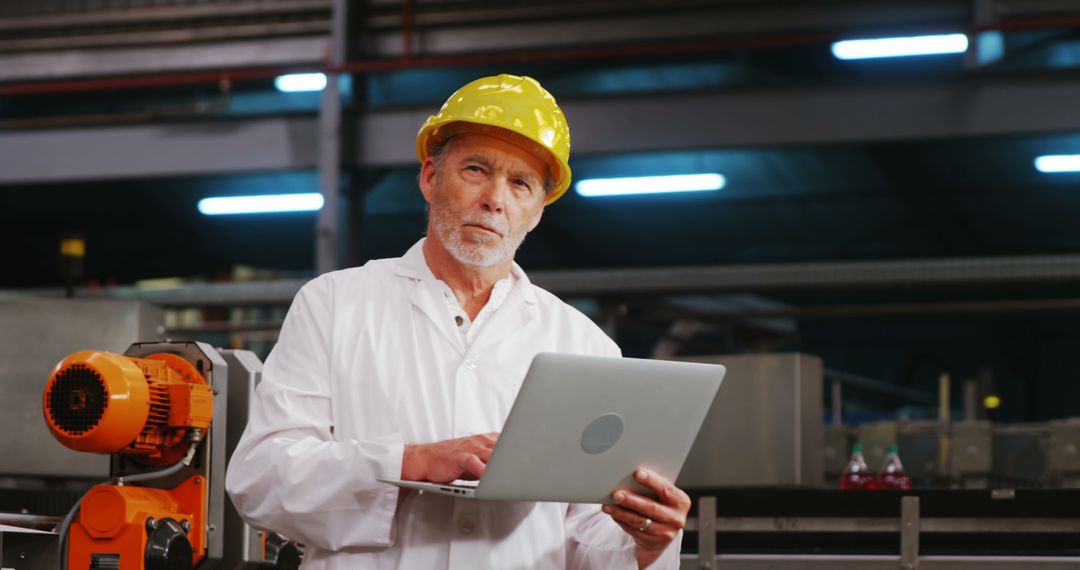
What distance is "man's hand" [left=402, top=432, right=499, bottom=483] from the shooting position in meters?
1.57

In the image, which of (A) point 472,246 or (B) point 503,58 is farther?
(B) point 503,58

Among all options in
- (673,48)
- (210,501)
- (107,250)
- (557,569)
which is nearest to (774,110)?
(673,48)

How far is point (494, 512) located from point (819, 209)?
26.9ft

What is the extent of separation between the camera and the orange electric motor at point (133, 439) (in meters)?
2.33

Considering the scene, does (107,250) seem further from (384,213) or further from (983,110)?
(983,110)

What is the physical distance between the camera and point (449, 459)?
1602 mm

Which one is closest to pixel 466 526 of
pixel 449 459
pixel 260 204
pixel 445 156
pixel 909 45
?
pixel 449 459

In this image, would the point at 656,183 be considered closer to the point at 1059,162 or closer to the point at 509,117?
the point at 1059,162

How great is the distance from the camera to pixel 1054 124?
5.38 metres

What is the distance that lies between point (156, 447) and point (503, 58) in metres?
3.68

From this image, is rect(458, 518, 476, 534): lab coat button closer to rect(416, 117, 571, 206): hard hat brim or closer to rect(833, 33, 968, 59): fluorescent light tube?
rect(416, 117, 571, 206): hard hat brim

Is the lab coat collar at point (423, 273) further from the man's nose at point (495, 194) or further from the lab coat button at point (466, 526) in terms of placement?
the lab coat button at point (466, 526)

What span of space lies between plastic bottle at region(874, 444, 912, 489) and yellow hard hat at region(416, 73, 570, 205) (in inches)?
89.0

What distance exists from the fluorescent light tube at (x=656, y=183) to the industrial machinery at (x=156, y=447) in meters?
5.71
